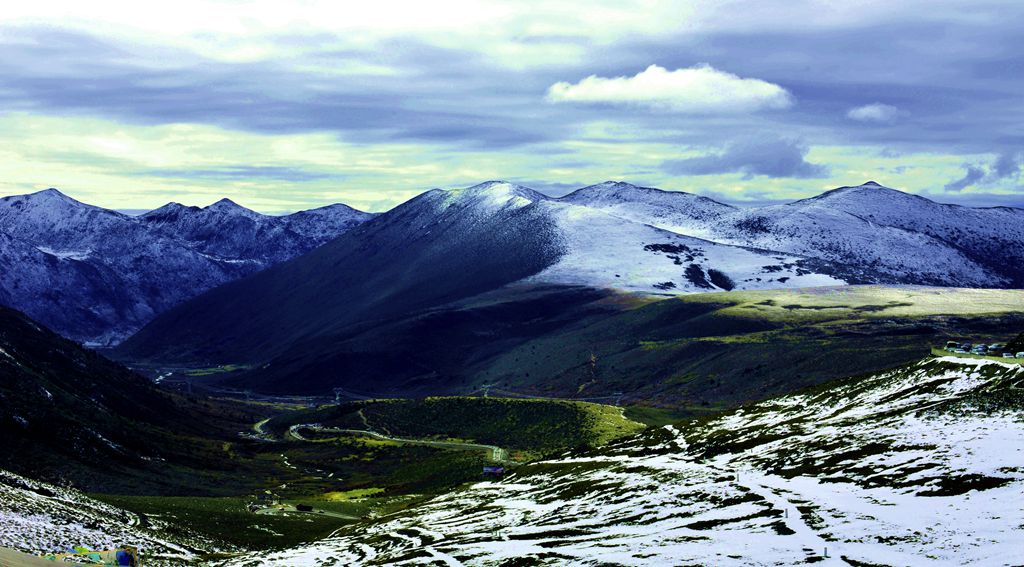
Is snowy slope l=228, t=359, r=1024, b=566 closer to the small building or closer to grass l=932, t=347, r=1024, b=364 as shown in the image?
grass l=932, t=347, r=1024, b=364

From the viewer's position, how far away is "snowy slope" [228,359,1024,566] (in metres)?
65.6

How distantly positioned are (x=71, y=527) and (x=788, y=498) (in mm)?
57313

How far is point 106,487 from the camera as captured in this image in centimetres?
13975

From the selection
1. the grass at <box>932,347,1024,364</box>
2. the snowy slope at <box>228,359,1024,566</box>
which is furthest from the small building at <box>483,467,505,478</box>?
the grass at <box>932,347,1024,364</box>

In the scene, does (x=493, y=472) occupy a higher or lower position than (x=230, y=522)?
lower

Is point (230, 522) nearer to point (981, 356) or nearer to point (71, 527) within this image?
point (71, 527)

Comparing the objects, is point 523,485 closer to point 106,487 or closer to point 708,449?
point 708,449

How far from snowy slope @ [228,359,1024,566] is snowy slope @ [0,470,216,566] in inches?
320

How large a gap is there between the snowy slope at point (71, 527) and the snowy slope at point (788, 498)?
813 centimetres

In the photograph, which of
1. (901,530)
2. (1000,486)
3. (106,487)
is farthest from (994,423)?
(106,487)

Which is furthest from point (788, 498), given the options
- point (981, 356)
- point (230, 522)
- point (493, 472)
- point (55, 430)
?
point (55, 430)

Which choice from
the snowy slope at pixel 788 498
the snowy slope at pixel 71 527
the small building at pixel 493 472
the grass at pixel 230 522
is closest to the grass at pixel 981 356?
the snowy slope at pixel 788 498

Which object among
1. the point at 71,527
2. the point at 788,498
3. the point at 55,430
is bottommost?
the point at 55,430

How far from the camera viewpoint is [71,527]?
85875mm
